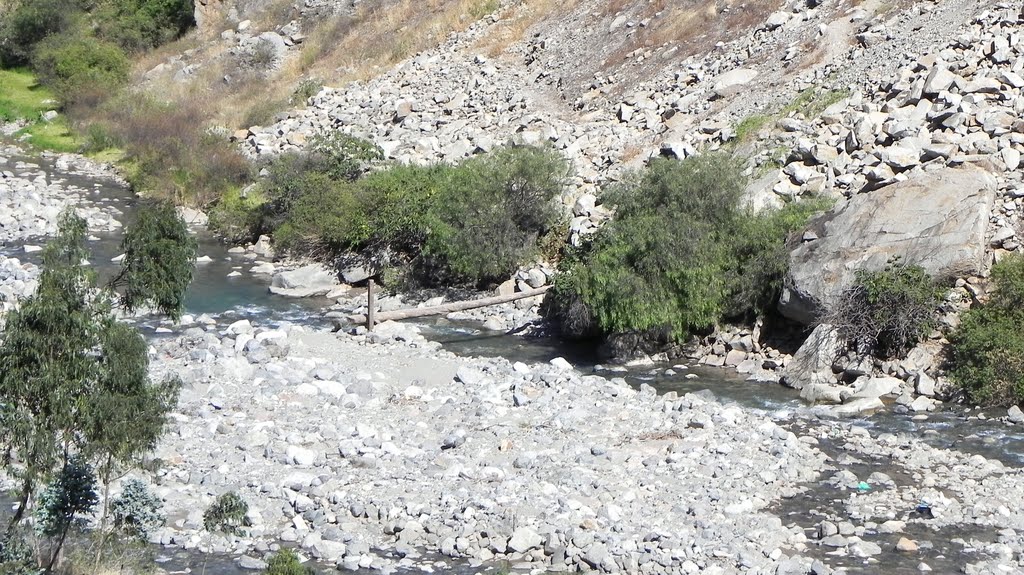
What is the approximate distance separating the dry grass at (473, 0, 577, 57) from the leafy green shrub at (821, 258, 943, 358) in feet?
71.6

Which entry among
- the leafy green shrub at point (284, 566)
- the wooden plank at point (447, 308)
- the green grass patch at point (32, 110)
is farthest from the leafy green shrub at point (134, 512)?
the green grass patch at point (32, 110)

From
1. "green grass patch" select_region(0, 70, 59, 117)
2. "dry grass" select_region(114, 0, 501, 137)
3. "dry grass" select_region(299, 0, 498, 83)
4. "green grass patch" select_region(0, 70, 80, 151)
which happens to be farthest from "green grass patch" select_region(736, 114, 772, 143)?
"green grass patch" select_region(0, 70, 59, 117)

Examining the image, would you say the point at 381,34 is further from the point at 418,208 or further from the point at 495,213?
the point at 495,213

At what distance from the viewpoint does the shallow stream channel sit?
1300 cm

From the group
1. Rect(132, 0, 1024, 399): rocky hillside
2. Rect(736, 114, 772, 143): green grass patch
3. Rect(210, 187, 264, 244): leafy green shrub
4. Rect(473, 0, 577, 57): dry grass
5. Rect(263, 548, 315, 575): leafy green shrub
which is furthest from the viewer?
Rect(473, 0, 577, 57): dry grass

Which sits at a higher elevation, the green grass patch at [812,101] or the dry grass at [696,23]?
the dry grass at [696,23]

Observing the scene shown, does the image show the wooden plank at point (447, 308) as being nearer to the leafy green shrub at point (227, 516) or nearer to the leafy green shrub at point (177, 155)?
the leafy green shrub at point (227, 516)

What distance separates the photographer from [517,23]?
41625 mm

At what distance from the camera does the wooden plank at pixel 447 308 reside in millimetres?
23969

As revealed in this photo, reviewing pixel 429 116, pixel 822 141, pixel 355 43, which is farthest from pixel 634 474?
pixel 355 43

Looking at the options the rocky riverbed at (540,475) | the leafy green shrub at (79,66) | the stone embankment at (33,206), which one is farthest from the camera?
the leafy green shrub at (79,66)

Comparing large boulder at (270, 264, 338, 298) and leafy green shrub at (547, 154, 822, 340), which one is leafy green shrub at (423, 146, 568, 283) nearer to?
large boulder at (270, 264, 338, 298)

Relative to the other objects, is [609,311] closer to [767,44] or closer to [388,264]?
[388,264]

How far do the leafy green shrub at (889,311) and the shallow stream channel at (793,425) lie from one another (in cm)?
162
